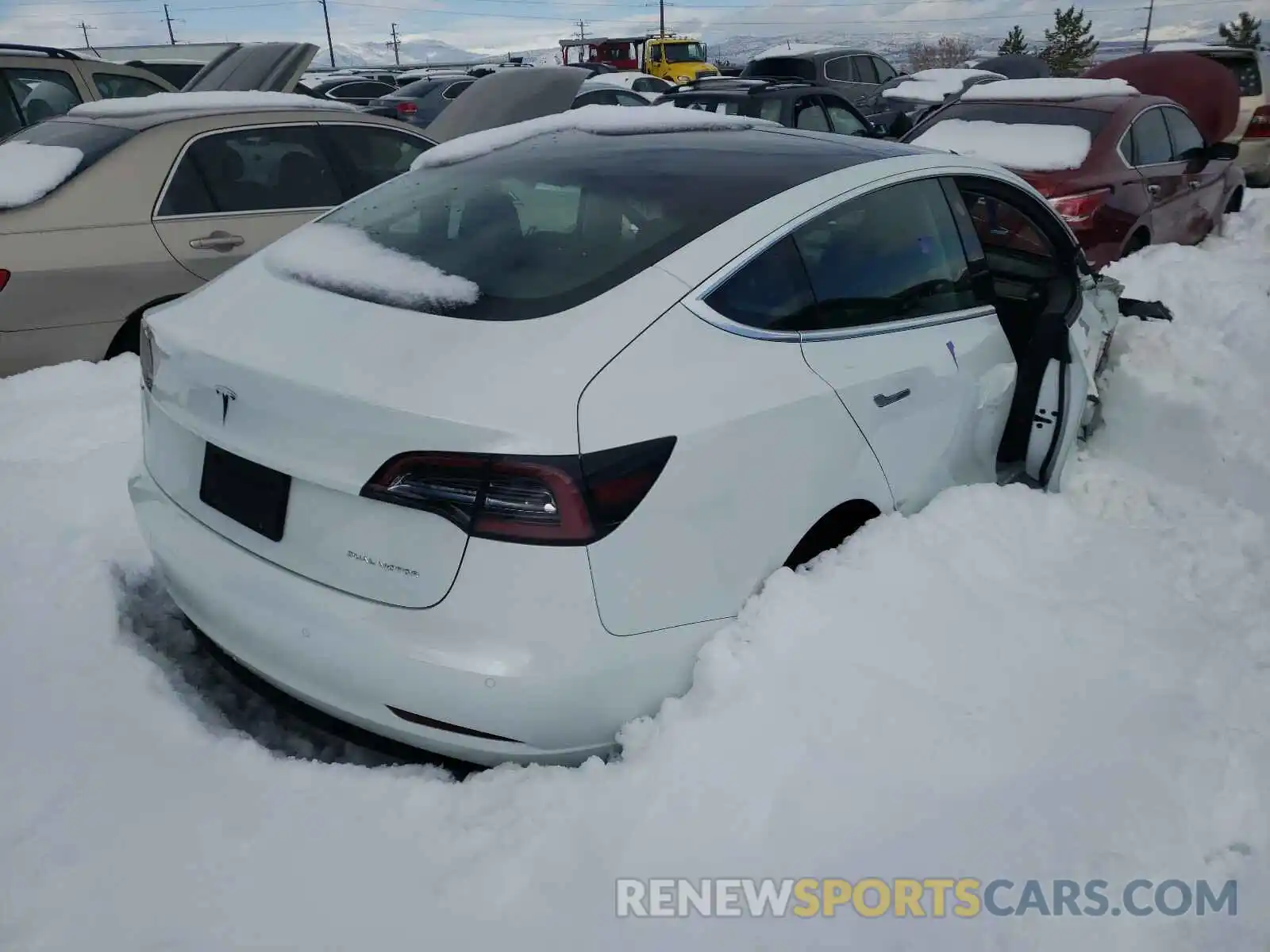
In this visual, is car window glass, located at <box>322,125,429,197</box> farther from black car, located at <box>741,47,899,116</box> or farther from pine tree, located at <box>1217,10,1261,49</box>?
pine tree, located at <box>1217,10,1261,49</box>

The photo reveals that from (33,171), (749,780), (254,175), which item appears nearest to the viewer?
(749,780)

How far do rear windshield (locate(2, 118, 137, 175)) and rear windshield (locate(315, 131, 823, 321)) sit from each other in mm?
2269

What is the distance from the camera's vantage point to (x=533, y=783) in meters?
2.17

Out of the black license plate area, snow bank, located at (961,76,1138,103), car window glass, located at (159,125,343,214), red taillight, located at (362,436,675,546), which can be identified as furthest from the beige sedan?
snow bank, located at (961,76,1138,103)

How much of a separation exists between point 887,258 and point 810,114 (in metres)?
8.04

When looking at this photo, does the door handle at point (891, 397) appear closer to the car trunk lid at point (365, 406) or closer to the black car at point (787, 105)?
the car trunk lid at point (365, 406)

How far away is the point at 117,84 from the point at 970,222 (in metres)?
7.43

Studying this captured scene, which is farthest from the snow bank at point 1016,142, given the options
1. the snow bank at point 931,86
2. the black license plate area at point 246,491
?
the snow bank at point 931,86

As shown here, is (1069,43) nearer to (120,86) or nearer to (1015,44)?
(1015,44)

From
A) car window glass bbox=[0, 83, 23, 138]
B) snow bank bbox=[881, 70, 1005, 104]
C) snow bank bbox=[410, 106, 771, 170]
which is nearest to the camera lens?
snow bank bbox=[410, 106, 771, 170]

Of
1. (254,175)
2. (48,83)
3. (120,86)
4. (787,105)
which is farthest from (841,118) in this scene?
(48,83)

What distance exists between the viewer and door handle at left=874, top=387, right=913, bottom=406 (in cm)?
265

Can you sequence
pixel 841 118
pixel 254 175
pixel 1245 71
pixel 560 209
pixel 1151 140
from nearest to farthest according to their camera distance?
1. pixel 560 209
2. pixel 254 175
3. pixel 1151 140
4. pixel 841 118
5. pixel 1245 71

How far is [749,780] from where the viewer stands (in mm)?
2154
